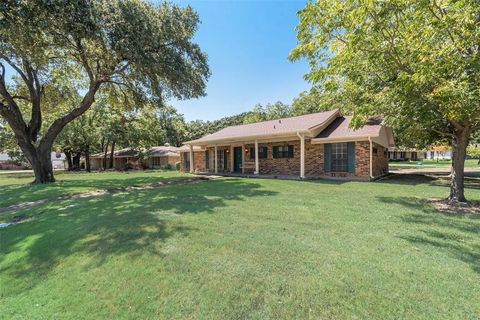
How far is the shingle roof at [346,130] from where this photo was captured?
1246 centimetres

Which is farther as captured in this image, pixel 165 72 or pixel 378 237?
pixel 165 72

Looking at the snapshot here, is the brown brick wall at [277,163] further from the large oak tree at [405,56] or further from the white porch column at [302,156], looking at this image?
the large oak tree at [405,56]

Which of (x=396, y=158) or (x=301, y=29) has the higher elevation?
(x=301, y=29)

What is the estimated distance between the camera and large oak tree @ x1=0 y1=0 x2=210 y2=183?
8.70m

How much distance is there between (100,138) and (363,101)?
33.2m

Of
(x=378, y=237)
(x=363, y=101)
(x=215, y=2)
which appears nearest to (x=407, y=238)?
(x=378, y=237)

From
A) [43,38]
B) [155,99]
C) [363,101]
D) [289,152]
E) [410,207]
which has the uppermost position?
[43,38]

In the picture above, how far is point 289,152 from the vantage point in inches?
603

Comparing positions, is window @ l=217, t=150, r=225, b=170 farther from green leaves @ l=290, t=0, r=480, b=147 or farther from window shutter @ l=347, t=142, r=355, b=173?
green leaves @ l=290, t=0, r=480, b=147

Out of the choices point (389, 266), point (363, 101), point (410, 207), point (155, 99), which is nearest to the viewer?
point (389, 266)

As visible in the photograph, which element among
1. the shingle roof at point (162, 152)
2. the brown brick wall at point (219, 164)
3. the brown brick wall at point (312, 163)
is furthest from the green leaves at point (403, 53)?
the shingle roof at point (162, 152)

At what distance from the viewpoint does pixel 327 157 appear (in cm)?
1395

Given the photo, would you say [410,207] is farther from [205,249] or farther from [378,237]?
[205,249]

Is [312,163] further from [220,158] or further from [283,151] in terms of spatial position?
[220,158]
